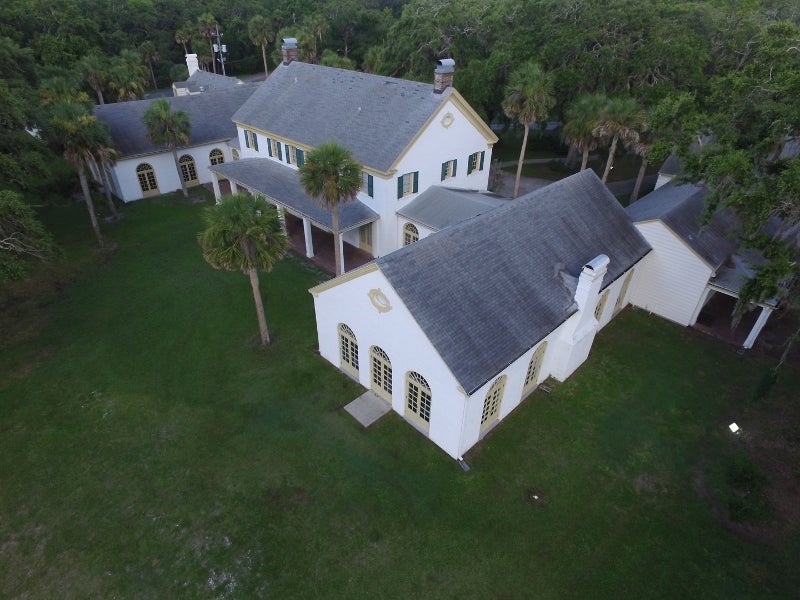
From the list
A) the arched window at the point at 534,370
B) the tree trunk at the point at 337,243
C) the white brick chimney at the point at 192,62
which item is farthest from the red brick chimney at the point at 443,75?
the white brick chimney at the point at 192,62

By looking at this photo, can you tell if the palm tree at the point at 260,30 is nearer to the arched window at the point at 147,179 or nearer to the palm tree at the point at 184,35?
the palm tree at the point at 184,35

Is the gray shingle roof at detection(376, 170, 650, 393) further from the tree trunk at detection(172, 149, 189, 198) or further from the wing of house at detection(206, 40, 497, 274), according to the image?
the tree trunk at detection(172, 149, 189, 198)

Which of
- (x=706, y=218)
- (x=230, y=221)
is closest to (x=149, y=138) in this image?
(x=230, y=221)

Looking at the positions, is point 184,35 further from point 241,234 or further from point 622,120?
point 241,234

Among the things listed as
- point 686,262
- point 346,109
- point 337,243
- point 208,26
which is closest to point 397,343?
point 337,243

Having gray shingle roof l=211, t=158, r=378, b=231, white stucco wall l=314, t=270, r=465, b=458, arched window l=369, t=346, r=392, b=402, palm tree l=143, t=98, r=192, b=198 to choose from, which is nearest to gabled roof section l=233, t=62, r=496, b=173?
gray shingle roof l=211, t=158, r=378, b=231
